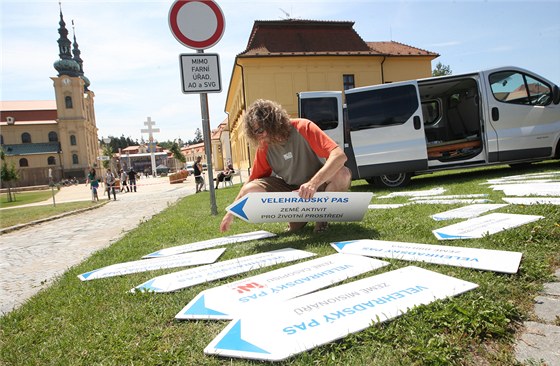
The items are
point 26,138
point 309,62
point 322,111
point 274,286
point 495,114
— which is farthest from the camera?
point 26,138

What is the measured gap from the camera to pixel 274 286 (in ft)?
7.43

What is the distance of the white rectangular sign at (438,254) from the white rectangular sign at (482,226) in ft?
1.31

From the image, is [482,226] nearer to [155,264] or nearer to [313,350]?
[313,350]

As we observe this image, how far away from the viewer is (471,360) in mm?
1449

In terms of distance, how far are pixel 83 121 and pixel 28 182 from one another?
581 inches

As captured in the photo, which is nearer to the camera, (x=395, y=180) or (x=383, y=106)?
(x=383, y=106)

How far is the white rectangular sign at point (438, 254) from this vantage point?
2.30 m

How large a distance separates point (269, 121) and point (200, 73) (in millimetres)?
2968

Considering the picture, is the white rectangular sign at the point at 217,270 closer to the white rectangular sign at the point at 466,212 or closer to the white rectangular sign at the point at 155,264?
the white rectangular sign at the point at 155,264

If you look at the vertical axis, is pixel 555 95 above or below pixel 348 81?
below

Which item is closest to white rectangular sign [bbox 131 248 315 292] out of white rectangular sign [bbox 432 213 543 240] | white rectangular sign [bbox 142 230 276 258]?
white rectangular sign [bbox 142 230 276 258]

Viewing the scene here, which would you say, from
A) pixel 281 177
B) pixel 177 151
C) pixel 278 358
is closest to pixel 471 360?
pixel 278 358

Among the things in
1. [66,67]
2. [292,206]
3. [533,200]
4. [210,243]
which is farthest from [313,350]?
[66,67]

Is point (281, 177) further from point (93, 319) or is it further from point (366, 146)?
point (366, 146)
